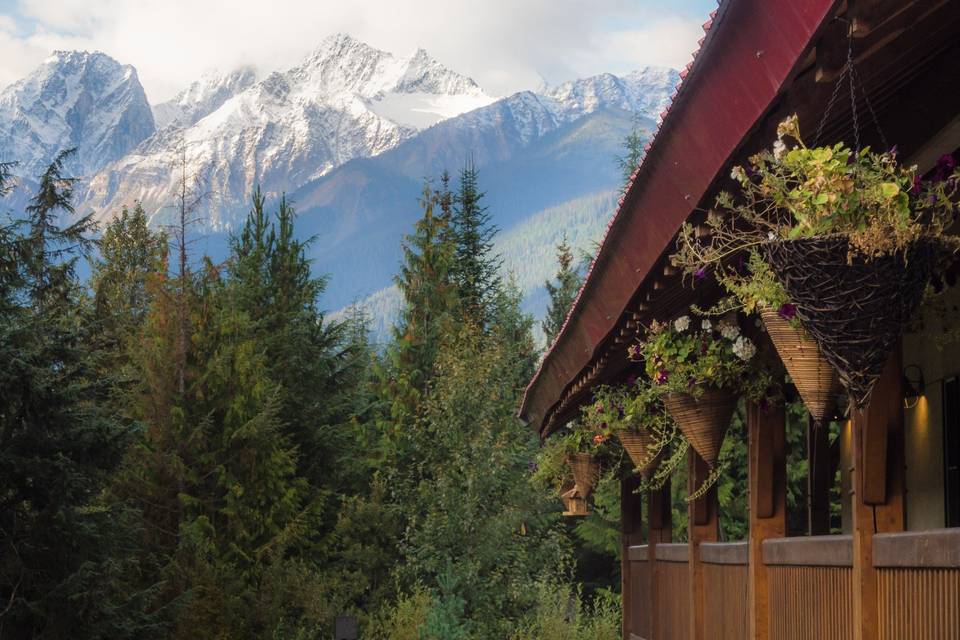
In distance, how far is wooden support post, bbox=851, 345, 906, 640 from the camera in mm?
5668

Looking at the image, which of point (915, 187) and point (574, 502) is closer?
point (915, 187)

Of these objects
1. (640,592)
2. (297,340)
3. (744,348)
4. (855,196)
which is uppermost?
(297,340)

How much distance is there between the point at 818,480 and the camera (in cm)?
1166

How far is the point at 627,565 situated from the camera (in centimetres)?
1741

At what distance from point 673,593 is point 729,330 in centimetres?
593

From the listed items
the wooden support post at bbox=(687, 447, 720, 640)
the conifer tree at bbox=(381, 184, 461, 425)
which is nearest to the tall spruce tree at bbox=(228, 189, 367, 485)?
the conifer tree at bbox=(381, 184, 461, 425)

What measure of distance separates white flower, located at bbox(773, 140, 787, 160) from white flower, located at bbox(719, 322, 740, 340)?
2.96 metres

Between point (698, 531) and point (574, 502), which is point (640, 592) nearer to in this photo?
point (574, 502)

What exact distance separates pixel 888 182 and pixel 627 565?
13.5 meters

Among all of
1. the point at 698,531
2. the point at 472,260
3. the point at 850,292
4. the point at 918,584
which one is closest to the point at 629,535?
the point at 698,531

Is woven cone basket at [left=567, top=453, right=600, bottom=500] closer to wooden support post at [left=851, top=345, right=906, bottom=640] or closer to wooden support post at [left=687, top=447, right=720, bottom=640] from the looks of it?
wooden support post at [left=687, top=447, right=720, bottom=640]

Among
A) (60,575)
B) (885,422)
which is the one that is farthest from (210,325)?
(885,422)

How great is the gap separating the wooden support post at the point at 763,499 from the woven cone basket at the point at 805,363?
2829 millimetres

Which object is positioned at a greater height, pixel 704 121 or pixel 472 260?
pixel 472 260
